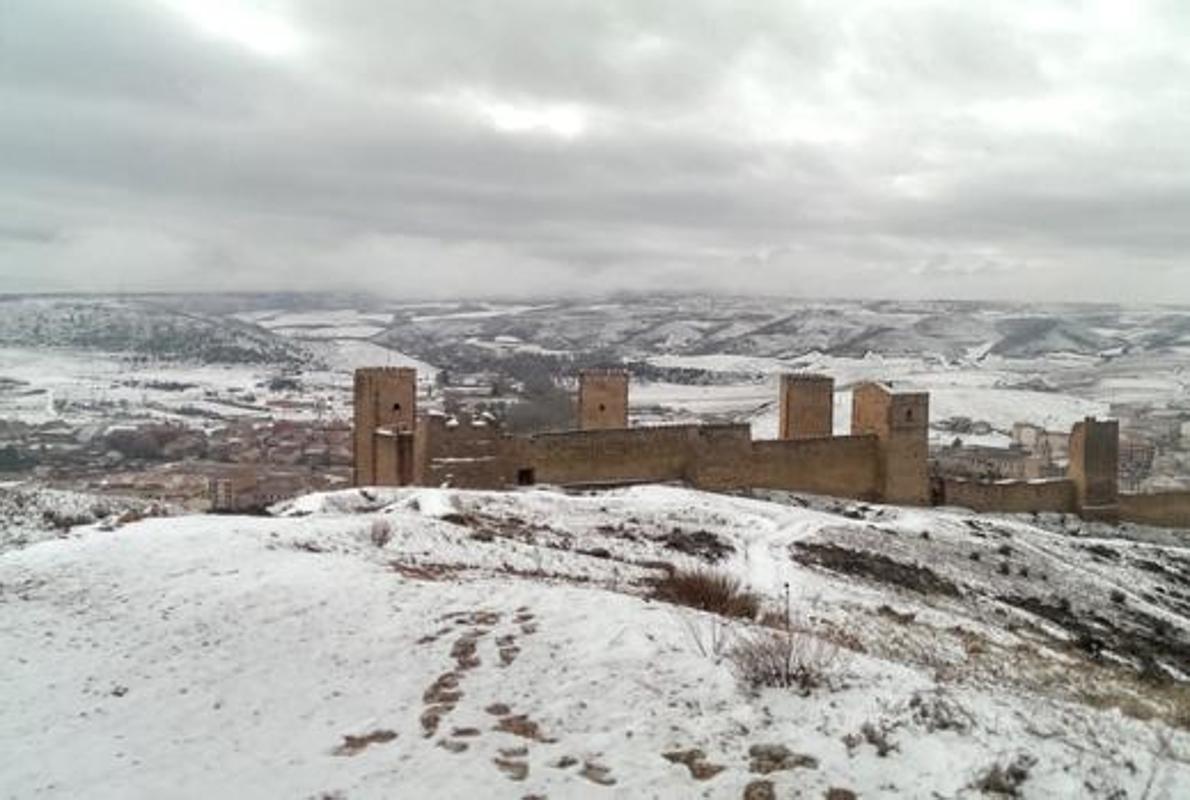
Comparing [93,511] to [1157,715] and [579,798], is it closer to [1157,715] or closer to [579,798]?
[579,798]

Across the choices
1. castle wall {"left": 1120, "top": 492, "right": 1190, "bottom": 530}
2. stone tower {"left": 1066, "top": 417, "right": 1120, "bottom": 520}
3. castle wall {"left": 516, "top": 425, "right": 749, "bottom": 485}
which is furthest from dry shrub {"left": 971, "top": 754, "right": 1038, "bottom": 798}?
castle wall {"left": 1120, "top": 492, "right": 1190, "bottom": 530}

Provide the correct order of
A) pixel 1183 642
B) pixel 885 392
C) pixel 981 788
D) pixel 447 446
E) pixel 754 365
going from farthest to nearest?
pixel 754 365, pixel 885 392, pixel 447 446, pixel 1183 642, pixel 981 788

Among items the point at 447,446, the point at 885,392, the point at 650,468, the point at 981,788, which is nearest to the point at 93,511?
the point at 447,446

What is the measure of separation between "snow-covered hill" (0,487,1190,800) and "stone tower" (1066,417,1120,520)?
19.2m

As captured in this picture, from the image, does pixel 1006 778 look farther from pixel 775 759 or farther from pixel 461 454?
pixel 461 454

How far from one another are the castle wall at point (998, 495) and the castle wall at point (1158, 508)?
334cm

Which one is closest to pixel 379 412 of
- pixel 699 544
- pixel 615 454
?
pixel 615 454

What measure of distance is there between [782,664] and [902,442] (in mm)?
26567

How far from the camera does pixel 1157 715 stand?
27.8 feet

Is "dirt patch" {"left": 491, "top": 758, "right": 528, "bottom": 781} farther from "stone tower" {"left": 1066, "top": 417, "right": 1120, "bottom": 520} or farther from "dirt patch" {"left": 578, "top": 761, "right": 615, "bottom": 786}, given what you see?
"stone tower" {"left": 1066, "top": 417, "right": 1120, "bottom": 520}

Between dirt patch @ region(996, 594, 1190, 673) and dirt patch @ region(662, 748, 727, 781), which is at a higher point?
dirt patch @ region(662, 748, 727, 781)

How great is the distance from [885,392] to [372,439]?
16699mm

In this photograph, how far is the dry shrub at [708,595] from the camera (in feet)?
39.2

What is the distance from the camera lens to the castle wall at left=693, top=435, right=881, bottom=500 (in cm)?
3097
